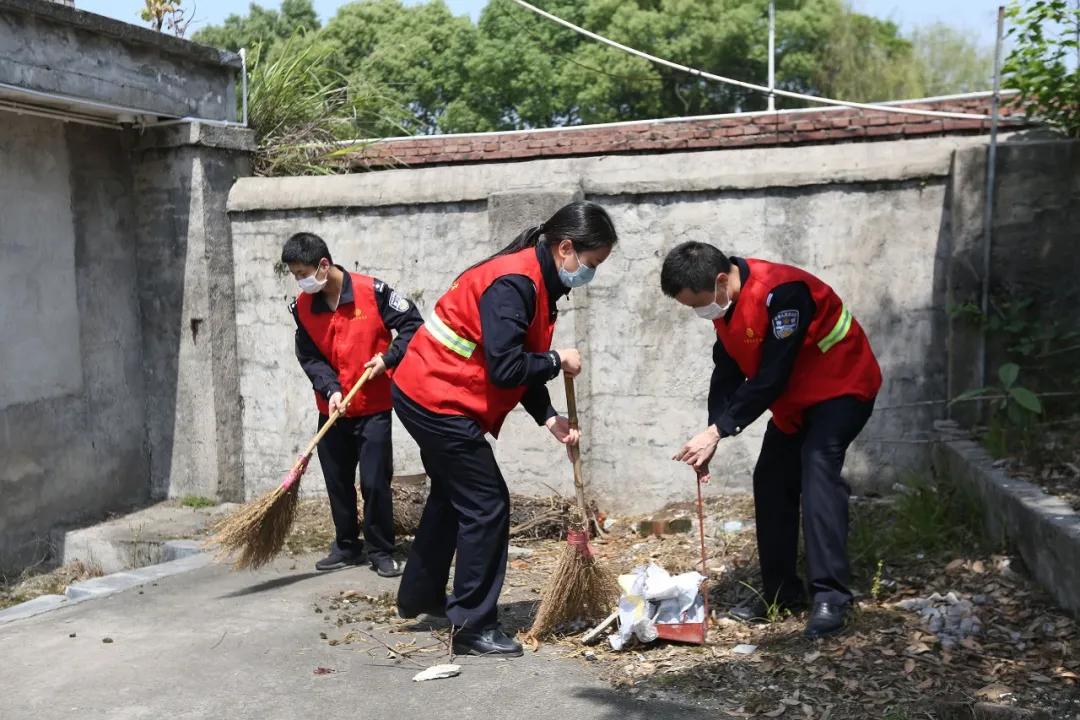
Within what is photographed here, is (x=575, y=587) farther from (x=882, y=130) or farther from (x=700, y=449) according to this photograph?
(x=882, y=130)

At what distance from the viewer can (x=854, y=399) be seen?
4.37 meters

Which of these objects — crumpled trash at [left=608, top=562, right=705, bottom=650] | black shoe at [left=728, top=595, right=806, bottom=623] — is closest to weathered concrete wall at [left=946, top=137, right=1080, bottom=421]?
black shoe at [left=728, top=595, right=806, bottom=623]

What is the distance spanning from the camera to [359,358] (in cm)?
570

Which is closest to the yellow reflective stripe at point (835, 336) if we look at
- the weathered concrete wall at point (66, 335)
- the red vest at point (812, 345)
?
the red vest at point (812, 345)

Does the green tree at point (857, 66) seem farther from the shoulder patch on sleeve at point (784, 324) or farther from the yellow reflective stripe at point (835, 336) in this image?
the shoulder patch on sleeve at point (784, 324)

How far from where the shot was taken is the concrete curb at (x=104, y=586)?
5.30 meters

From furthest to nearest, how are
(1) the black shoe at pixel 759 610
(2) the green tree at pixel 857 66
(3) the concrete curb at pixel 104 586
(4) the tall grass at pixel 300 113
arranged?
(2) the green tree at pixel 857 66 < (4) the tall grass at pixel 300 113 < (3) the concrete curb at pixel 104 586 < (1) the black shoe at pixel 759 610

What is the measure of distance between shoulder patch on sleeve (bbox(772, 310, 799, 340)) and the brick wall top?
426cm

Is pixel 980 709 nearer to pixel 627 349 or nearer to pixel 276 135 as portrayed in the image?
pixel 627 349

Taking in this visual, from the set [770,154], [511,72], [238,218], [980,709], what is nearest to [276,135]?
[238,218]

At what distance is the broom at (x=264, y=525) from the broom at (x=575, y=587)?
1536 millimetres

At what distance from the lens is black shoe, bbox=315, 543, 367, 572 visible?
232 inches

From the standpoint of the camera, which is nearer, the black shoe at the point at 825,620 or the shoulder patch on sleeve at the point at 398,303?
the black shoe at the point at 825,620

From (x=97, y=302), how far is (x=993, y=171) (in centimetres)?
583
